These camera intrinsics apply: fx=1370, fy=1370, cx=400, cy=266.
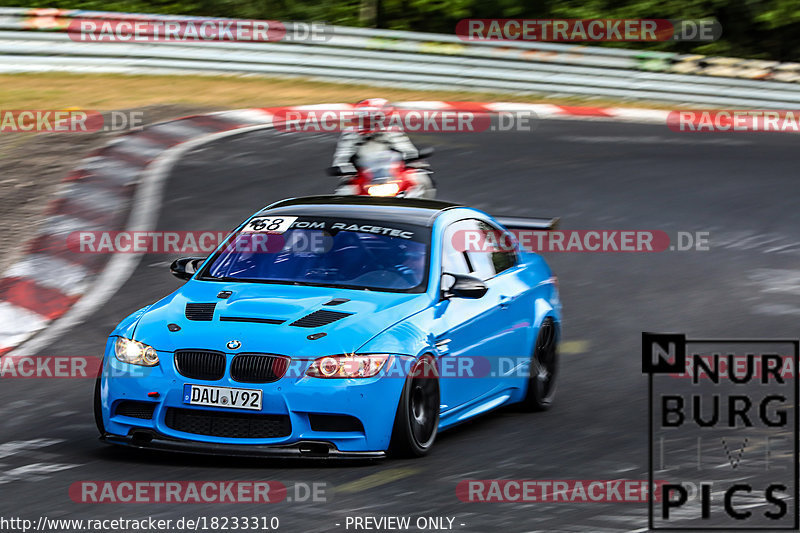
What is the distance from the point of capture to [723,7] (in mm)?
28047

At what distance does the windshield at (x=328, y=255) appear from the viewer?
7836 mm

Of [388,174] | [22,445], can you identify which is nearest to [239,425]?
[22,445]

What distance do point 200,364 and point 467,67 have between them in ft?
51.9

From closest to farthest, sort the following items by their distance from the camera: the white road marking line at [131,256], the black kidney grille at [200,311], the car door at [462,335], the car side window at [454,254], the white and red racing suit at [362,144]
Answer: the black kidney grille at [200,311]
the car door at [462,335]
the car side window at [454,254]
the white road marking line at [131,256]
the white and red racing suit at [362,144]

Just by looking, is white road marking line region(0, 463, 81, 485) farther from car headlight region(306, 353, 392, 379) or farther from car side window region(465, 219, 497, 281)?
car side window region(465, 219, 497, 281)

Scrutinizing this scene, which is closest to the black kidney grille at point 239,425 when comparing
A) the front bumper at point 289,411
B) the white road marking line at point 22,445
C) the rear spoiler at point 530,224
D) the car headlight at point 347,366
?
the front bumper at point 289,411

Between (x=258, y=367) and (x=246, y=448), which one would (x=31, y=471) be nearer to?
(x=246, y=448)

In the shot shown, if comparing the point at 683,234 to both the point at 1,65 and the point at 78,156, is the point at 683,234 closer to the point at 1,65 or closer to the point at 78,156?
the point at 78,156

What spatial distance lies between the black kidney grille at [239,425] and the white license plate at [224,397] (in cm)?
5

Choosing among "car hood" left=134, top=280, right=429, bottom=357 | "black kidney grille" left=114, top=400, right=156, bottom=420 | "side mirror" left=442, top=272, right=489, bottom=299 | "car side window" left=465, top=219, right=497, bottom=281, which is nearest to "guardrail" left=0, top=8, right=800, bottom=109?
"car side window" left=465, top=219, right=497, bottom=281

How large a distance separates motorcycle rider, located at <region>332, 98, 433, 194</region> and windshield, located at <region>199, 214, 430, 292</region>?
12.3ft

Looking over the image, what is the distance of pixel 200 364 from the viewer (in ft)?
22.7

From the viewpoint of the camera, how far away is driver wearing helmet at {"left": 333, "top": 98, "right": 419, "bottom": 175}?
39.7ft

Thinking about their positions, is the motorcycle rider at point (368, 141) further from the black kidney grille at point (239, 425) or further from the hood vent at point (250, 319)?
the black kidney grille at point (239, 425)
